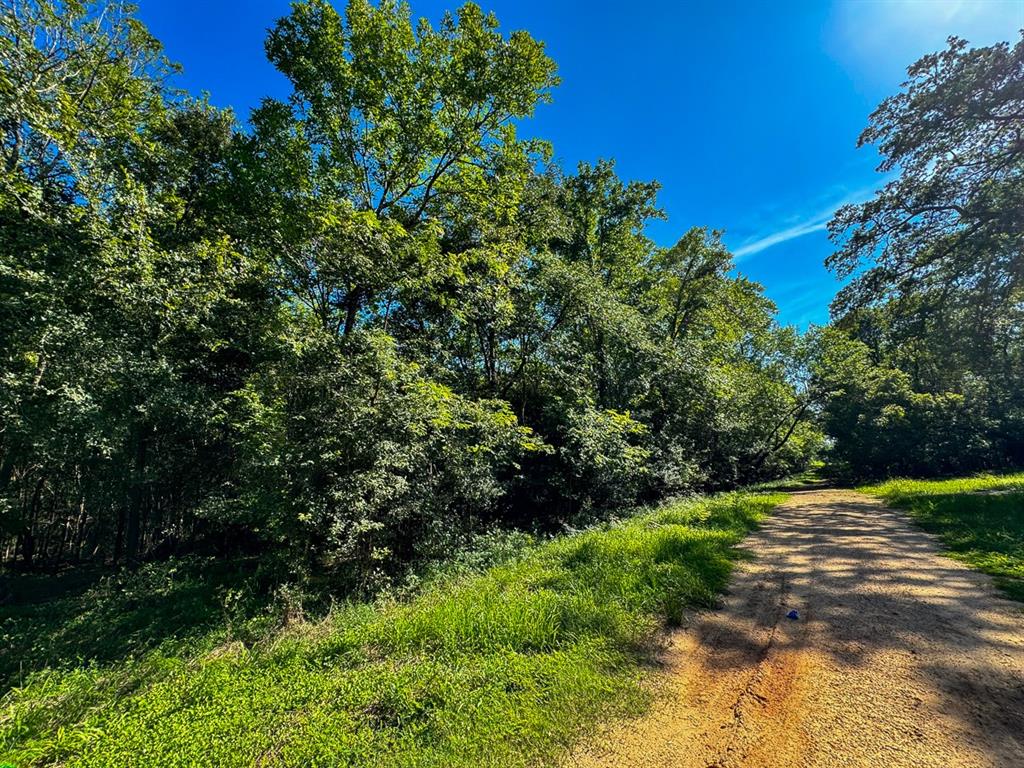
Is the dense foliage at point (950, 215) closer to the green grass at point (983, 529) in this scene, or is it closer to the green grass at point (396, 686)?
the green grass at point (983, 529)

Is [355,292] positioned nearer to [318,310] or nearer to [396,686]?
[318,310]

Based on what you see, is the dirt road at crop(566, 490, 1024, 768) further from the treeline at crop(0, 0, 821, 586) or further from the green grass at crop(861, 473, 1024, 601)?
the treeline at crop(0, 0, 821, 586)

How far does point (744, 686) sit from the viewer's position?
10.2 feet

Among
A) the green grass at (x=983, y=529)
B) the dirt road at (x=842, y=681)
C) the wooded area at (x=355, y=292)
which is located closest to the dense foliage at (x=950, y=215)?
the wooded area at (x=355, y=292)

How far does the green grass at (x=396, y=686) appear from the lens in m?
2.83

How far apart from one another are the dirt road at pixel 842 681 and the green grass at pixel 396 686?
36 cm

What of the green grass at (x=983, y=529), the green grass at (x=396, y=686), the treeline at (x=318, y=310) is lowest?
the green grass at (x=396, y=686)

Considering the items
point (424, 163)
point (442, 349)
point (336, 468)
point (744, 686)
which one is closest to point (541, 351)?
point (442, 349)

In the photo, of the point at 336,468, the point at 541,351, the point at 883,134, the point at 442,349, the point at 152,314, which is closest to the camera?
the point at 336,468

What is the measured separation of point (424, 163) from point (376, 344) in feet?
19.6

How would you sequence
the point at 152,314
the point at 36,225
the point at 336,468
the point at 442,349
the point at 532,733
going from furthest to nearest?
the point at 442,349
the point at 152,314
the point at 336,468
the point at 36,225
the point at 532,733

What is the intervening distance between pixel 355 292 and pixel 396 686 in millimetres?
8856

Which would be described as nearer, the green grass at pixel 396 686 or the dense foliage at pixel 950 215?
the green grass at pixel 396 686

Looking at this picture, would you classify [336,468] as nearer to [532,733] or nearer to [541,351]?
[532,733]
